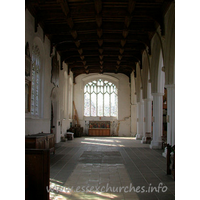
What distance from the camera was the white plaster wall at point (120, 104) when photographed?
20.2 m

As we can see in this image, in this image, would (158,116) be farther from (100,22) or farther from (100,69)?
(100,69)

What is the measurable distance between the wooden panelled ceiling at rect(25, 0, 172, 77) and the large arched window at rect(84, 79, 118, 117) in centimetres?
666

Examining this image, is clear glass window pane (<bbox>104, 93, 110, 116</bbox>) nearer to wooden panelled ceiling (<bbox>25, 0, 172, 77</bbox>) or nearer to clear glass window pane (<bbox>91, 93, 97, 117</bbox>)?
clear glass window pane (<bbox>91, 93, 97, 117</bbox>)

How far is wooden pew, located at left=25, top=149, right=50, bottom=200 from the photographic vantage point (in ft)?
12.4

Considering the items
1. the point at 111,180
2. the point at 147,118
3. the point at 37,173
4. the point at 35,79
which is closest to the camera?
the point at 37,173

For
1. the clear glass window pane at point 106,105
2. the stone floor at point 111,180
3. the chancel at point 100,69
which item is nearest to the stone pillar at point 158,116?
the chancel at point 100,69

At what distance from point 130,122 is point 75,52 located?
8.32m

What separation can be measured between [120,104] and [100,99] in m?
1.83

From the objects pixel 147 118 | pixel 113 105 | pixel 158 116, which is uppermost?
pixel 113 105

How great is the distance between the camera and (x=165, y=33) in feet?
28.0

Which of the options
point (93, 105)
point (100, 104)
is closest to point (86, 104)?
point (93, 105)

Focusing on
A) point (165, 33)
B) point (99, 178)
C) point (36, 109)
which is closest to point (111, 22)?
point (165, 33)

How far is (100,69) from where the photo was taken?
63.0ft

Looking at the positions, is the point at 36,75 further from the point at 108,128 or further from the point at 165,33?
the point at 108,128
